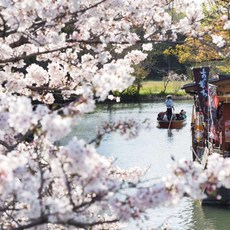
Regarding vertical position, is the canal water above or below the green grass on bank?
below

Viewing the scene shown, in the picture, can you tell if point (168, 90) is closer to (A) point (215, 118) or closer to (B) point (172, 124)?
(B) point (172, 124)

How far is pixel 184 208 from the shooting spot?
14.9m

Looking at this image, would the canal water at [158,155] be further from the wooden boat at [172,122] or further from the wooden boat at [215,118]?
the wooden boat at [215,118]

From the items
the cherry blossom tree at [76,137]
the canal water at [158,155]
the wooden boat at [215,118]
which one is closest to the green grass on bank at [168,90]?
the canal water at [158,155]

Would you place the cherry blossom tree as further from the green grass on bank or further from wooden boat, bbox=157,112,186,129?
the green grass on bank

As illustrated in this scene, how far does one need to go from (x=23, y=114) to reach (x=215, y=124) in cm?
1279

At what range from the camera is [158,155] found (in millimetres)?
23766

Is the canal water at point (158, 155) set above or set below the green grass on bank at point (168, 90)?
below

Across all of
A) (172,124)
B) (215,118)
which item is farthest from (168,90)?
(215,118)

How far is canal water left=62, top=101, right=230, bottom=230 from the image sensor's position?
13.6 m

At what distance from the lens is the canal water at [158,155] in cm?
1362

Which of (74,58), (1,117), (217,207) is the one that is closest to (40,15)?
(1,117)

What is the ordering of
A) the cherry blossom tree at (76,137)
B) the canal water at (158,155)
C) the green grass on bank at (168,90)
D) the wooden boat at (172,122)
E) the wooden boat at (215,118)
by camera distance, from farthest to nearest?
the green grass on bank at (168,90) < the wooden boat at (172,122) < the wooden boat at (215,118) < the canal water at (158,155) < the cherry blossom tree at (76,137)

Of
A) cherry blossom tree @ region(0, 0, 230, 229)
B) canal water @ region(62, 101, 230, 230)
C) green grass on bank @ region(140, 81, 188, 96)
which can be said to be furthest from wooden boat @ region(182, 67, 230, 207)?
green grass on bank @ region(140, 81, 188, 96)
